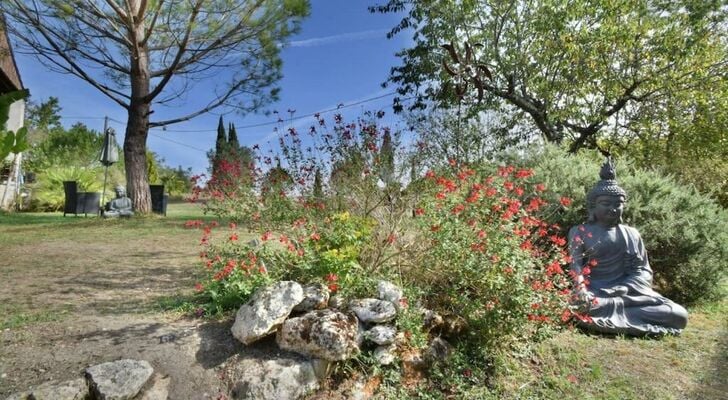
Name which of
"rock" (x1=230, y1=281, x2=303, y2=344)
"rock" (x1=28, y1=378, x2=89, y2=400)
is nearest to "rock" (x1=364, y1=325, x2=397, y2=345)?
"rock" (x1=230, y1=281, x2=303, y2=344)

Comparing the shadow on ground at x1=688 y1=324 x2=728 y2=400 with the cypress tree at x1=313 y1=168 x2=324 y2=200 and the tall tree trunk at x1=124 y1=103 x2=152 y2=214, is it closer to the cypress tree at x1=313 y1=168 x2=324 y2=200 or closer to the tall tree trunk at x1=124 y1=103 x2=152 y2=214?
the cypress tree at x1=313 y1=168 x2=324 y2=200

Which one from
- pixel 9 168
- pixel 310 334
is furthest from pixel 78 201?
pixel 310 334

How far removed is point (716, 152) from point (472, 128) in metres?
6.72

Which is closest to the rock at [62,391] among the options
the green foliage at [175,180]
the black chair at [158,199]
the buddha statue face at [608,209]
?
the buddha statue face at [608,209]

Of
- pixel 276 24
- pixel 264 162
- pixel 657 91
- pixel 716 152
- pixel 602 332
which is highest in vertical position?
pixel 276 24

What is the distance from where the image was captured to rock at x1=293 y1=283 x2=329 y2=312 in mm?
3717

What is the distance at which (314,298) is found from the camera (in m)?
3.76

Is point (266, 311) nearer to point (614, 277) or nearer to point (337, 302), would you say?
point (337, 302)

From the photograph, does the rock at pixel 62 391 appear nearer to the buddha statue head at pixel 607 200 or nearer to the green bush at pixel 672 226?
the buddha statue head at pixel 607 200

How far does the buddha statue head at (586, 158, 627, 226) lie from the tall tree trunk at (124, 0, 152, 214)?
1231 cm

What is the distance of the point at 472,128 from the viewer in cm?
1355

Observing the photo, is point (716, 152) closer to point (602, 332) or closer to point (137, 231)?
point (602, 332)

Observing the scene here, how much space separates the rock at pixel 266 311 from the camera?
3.43 m

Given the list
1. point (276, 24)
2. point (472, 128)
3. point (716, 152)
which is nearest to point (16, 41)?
point (276, 24)
